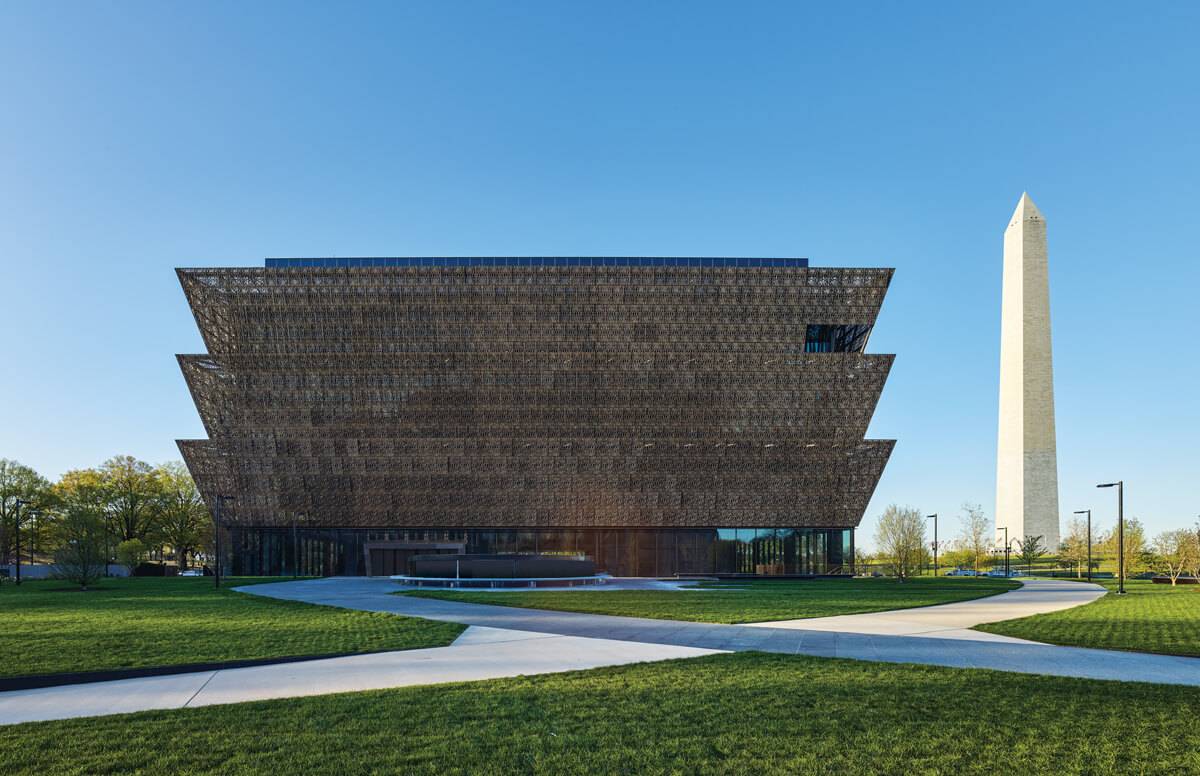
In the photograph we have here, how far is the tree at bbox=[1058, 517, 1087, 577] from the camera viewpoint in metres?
91.4

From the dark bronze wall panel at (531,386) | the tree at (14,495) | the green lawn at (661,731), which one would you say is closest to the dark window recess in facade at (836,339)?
the dark bronze wall panel at (531,386)

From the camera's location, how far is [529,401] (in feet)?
252

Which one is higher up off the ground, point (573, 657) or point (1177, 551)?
point (573, 657)

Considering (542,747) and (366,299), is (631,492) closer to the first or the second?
(366,299)

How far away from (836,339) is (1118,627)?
59356 mm

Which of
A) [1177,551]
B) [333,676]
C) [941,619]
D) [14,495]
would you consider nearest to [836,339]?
[1177,551]

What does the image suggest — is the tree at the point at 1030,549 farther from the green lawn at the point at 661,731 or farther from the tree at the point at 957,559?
the green lawn at the point at 661,731

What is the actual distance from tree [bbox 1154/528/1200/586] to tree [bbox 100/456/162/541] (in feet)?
311

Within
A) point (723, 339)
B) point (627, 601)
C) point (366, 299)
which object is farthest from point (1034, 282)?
point (627, 601)

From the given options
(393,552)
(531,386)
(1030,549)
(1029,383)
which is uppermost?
(1029,383)

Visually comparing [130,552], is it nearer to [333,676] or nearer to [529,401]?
[529,401]

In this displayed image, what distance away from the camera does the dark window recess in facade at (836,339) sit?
80562 millimetres

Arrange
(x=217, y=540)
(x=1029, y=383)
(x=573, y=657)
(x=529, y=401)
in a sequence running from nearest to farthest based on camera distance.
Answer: (x=573, y=657) → (x=217, y=540) → (x=529, y=401) → (x=1029, y=383)

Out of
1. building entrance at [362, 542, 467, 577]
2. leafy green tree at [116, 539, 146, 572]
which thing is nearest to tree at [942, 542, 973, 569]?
building entrance at [362, 542, 467, 577]
